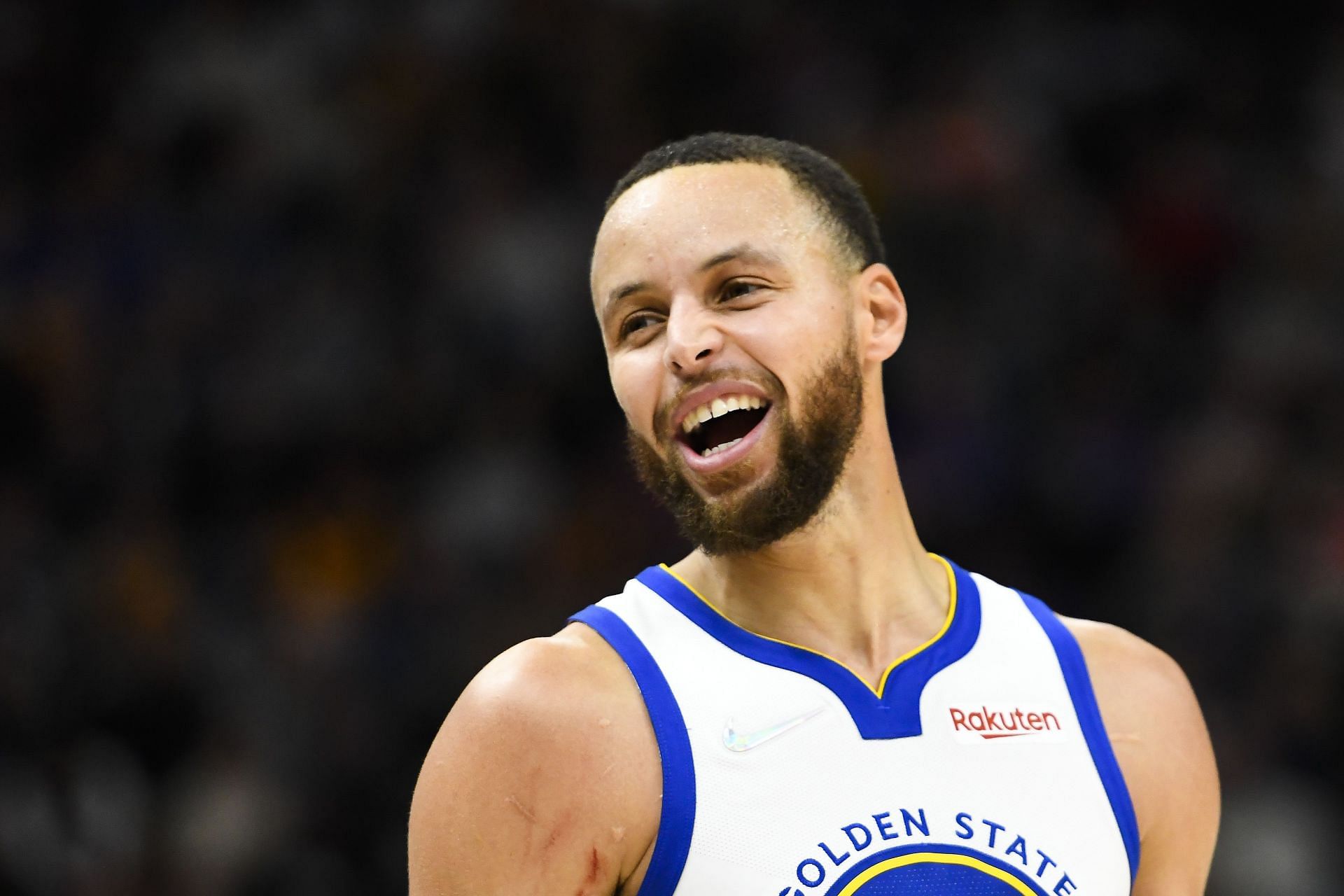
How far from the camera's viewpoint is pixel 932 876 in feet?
7.65

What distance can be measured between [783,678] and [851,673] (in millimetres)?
118

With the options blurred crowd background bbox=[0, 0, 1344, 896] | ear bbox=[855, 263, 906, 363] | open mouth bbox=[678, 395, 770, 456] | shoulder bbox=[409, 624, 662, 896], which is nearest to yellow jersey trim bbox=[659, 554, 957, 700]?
open mouth bbox=[678, 395, 770, 456]

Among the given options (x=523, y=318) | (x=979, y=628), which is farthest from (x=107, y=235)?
(x=979, y=628)

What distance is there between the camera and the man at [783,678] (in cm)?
230

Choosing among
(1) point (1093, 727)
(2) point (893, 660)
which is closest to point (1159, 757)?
(1) point (1093, 727)

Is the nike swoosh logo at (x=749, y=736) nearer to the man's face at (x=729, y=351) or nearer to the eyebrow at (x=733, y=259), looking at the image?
the man's face at (x=729, y=351)

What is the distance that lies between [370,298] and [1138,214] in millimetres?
3728

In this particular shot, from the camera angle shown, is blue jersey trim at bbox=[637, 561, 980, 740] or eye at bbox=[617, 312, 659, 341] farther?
eye at bbox=[617, 312, 659, 341]

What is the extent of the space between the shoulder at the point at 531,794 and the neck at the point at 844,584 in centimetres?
39

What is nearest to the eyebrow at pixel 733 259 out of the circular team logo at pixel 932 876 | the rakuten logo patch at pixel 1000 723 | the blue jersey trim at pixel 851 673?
the blue jersey trim at pixel 851 673

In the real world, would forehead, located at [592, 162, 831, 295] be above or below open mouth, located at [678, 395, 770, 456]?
above

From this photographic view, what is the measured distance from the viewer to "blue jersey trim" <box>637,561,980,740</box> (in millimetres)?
2504

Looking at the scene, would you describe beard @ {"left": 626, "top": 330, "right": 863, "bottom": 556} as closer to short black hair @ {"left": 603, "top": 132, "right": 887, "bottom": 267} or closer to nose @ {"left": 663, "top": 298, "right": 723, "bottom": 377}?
nose @ {"left": 663, "top": 298, "right": 723, "bottom": 377}

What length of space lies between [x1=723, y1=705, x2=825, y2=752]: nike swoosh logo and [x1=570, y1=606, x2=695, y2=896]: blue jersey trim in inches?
2.6
